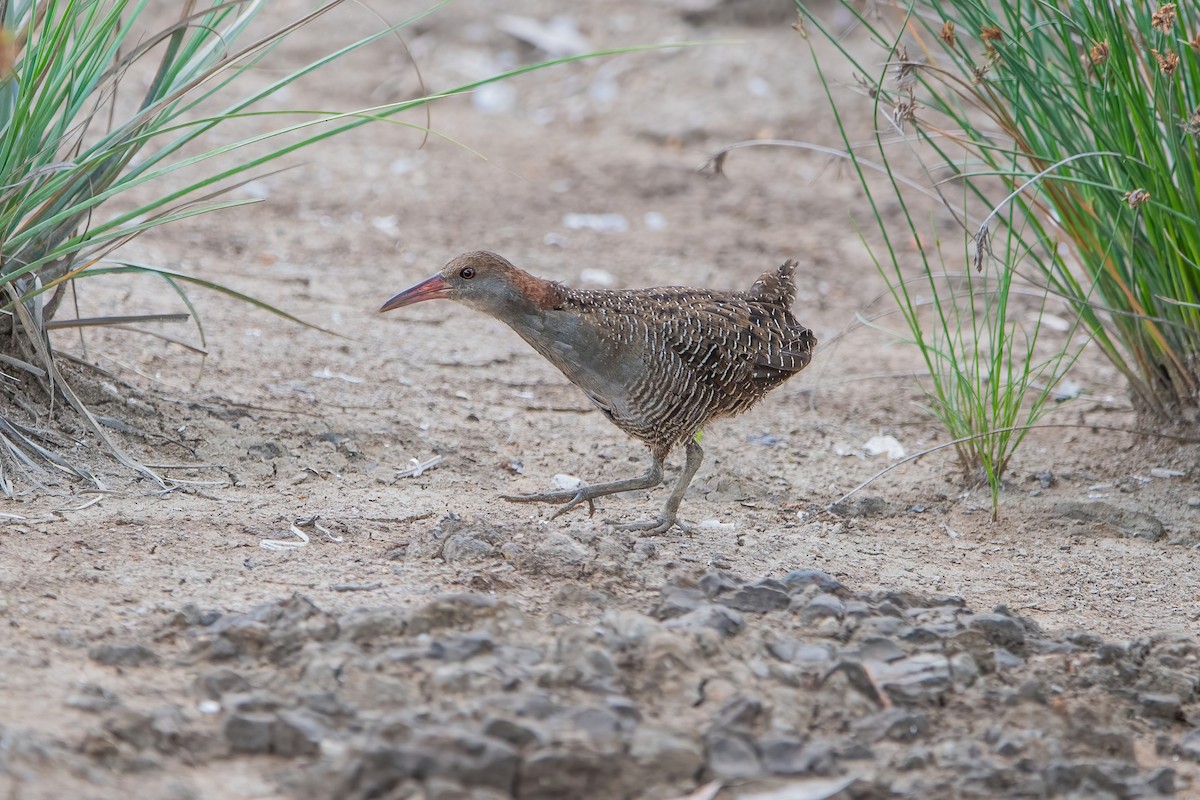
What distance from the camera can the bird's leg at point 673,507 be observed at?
383 cm

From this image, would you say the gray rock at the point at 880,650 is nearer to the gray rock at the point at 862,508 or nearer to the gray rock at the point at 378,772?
the gray rock at the point at 378,772

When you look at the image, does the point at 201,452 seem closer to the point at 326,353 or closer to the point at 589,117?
the point at 326,353

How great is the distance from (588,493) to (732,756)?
5.56 ft

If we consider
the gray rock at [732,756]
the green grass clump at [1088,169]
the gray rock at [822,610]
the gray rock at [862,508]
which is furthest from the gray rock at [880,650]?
the gray rock at [862,508]

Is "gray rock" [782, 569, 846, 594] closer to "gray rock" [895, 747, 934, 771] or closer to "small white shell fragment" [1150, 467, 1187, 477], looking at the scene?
"gray rock" [895, 747, 934, 771]

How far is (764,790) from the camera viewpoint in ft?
7.33

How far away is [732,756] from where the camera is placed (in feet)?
7.50

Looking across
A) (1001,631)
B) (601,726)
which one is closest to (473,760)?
(601,726)

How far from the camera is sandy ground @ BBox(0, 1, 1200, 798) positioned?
9.71 ft

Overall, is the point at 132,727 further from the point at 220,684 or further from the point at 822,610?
the point at 822,610

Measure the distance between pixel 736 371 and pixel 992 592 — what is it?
101 cm

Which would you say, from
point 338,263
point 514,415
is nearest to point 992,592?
point 514,415

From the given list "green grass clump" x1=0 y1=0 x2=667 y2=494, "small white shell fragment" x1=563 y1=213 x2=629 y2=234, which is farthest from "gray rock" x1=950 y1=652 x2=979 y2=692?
"small white shell fragment" x1=563 y1=213 x2=629 y2=234

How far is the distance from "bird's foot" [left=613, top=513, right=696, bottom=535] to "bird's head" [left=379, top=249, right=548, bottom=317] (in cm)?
73
